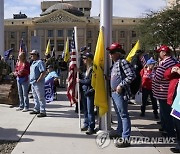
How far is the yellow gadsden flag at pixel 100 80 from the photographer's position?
6.76 meters

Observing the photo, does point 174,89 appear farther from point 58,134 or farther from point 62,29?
point 62,29

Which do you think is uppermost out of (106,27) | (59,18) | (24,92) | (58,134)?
(59,18)

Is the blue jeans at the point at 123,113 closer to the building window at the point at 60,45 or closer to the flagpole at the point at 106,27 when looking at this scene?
the flagpole at the point at 106,27

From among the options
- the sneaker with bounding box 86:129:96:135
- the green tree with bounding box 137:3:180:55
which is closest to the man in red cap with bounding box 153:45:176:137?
the sneaker with bounding box 86:129:96:135

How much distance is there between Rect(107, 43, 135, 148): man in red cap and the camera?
6178 mm

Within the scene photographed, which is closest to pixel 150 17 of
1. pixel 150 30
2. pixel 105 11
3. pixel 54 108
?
pixel 150 30

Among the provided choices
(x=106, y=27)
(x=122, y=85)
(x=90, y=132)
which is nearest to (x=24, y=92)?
(x=90, y=132)

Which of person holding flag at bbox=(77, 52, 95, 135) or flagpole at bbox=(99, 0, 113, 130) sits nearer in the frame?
flagpole at bbox=(99, 0, 113, 130)

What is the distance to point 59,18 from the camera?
111188 millimetres

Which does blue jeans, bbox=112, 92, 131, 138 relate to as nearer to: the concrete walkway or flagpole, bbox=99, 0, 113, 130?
the concrete walkway

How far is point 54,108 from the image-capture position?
10.7 metres

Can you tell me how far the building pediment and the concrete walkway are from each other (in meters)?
103

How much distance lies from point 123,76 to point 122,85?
0.22m

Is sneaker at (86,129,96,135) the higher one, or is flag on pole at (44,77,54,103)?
flag on pole at (44,77,54,103)
